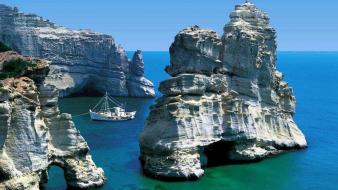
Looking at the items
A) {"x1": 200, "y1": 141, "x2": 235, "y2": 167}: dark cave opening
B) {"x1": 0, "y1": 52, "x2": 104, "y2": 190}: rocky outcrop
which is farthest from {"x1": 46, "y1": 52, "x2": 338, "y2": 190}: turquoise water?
{"x1": 0, "y1": 52, "x2": 104, "y2": 190}: rocky outcrop

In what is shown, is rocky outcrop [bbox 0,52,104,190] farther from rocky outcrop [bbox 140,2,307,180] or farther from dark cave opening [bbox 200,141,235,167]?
dark cave opening [bbox 200,141,235,167]

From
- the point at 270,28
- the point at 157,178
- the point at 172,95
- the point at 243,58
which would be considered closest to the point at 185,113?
the point at 172,95

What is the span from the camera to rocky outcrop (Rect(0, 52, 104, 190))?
40750mm

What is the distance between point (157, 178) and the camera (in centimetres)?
5300

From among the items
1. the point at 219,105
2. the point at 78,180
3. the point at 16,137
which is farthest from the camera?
the point at 219,105

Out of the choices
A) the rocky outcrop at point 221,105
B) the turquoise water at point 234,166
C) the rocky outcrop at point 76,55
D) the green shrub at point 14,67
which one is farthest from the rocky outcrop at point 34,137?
A: the rocky outcrop at point 76,55

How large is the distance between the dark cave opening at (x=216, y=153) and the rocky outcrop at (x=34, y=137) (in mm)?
14502

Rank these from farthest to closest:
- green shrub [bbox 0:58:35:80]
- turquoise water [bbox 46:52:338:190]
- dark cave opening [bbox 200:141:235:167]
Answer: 1. dark cave opening [bbox 200:141:235:167]
2. turquoise water [bbox 46:52:338:190]
3. green shrub [bbox 0:58:35:80]

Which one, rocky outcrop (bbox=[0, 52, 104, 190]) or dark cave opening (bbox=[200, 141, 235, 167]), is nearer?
rocky outcrop (bbox=[0, 52, 104, 190])

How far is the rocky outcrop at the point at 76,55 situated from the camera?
11469 cm

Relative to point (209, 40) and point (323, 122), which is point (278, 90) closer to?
point (209, 40)

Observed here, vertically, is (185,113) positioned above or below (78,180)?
above

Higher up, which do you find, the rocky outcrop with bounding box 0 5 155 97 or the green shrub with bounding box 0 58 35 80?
the rocky outcrop with bounding box 0 5 155 97

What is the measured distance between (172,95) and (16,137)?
17805 millimetres
